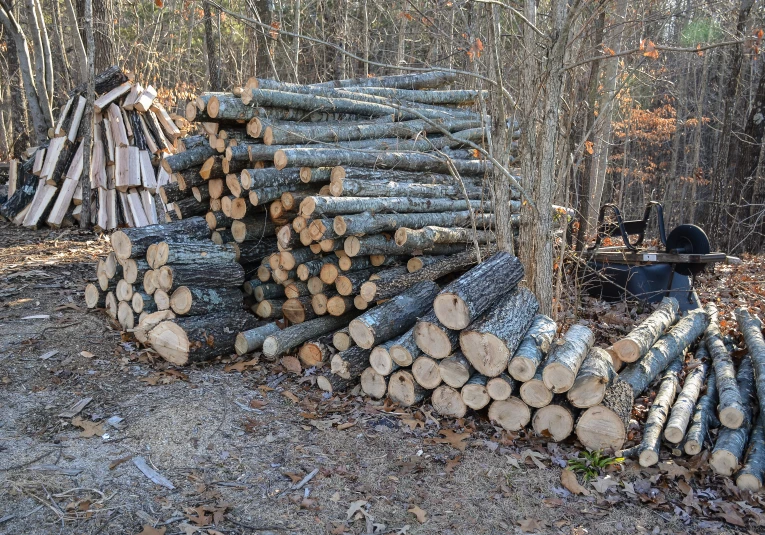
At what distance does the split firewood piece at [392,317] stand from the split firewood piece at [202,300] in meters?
1.41

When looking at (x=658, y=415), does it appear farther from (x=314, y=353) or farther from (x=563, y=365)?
(x=314, y=353)

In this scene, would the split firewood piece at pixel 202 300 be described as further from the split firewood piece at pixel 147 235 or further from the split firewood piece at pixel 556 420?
the split firewood piece at pixel 556 420

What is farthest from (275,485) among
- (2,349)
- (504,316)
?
(2,349)

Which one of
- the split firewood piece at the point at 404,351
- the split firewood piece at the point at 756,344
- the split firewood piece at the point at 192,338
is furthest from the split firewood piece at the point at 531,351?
the split firewood piece at the point at 192,338

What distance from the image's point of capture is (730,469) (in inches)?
159

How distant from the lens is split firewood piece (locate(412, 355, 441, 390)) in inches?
190

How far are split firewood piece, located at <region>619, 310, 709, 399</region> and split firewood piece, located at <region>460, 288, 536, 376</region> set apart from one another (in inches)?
37.3

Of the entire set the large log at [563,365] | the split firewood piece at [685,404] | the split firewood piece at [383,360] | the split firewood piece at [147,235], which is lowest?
the split firewood piece at [685,404]

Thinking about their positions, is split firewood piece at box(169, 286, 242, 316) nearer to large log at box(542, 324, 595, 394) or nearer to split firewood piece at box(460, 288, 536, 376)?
split firewood piece at box(460, 288, 536, 376)

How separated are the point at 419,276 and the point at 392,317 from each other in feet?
2.59

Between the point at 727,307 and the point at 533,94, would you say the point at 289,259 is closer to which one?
the point at 533,94

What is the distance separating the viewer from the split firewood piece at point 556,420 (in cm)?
440

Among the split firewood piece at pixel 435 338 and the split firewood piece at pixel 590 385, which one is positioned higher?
the split firewood piece at pixel 435 338

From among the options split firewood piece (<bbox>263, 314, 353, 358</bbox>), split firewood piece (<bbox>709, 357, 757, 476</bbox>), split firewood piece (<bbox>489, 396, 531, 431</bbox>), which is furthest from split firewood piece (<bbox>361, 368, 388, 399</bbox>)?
split firewood piece (<bbox>709, 357, 757, 476</bbox>)
